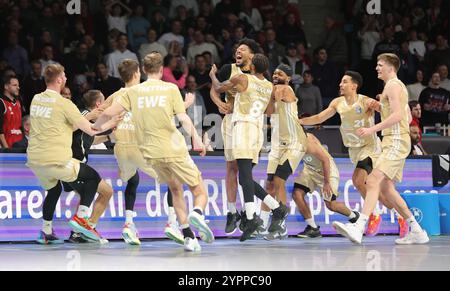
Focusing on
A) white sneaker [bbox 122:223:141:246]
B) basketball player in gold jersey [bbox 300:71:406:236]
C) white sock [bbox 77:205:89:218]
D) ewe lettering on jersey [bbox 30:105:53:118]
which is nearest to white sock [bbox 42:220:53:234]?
white sock [bbox 77:205:89:218]

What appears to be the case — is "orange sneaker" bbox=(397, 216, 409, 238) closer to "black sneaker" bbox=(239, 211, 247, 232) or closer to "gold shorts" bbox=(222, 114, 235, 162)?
"black sneaker" bbox=(239, 211, 247, 232)

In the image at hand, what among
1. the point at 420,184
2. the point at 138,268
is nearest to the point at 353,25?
the point at 420,184

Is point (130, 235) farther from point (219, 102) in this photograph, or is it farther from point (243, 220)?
point (219, 102)

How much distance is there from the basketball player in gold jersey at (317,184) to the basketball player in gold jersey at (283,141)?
0.40m

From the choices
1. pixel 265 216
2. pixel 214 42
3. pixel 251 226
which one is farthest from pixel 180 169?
pixel 214 42

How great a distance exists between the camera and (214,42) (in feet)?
63.3

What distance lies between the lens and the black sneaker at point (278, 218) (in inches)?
494

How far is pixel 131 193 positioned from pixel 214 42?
23.7 feet

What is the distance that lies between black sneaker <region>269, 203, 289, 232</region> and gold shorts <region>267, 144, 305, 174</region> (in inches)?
33.7

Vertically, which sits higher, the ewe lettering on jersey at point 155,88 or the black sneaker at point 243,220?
the ewe lettering on jersey at point 155,88

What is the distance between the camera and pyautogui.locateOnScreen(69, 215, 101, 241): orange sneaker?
12125 millimetres

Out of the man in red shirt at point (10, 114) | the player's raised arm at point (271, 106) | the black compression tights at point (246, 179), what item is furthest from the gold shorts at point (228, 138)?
the man in red shirt at point (10, 114)

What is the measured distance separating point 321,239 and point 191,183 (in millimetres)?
3307

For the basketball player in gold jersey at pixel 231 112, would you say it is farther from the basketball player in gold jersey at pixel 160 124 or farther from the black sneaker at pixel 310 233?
the basketball player in gold jersey at pixel 160 124
